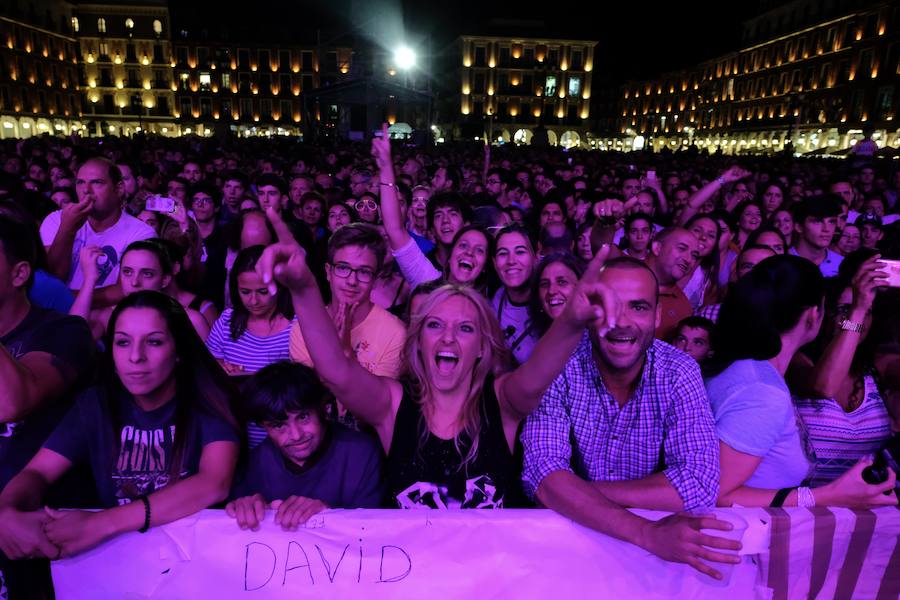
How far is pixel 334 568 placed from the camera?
2246 millimetres

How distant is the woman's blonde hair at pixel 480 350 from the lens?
258 cm

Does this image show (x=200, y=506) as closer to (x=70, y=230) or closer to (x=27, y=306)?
(x=27, y=306)

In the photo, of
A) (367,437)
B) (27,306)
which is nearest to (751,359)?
(367,437)

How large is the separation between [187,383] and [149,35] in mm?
89693

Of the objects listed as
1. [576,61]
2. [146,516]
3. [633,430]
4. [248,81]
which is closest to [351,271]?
[146,516]

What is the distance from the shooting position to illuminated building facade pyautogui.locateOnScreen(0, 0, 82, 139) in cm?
6122

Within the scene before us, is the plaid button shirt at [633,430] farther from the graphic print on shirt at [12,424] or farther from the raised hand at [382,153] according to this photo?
the raised hand at [382,153]

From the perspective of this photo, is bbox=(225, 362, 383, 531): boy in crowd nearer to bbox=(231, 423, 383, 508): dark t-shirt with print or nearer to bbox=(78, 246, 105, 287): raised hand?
bbox=(231, 423, 383, 508): dark t-shirt with print

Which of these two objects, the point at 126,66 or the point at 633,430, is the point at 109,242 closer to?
the point at 633,430

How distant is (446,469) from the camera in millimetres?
2467

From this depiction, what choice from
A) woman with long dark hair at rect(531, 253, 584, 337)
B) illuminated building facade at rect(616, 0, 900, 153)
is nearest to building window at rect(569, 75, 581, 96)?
illuminated building facade at rect(616, 0, 900, 153)

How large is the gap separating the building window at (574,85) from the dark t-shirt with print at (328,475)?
77950 mm

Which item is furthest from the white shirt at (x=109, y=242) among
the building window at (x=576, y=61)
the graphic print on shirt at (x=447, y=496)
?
the building window at (x=576, y=61)

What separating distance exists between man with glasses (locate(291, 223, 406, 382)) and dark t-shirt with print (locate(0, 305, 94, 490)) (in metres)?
1.05
